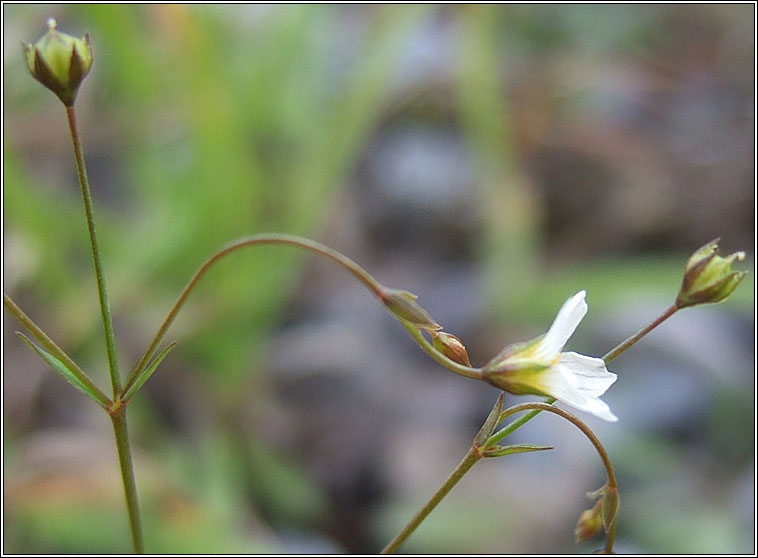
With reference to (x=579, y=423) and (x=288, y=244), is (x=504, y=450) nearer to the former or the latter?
(x=579, y=423)

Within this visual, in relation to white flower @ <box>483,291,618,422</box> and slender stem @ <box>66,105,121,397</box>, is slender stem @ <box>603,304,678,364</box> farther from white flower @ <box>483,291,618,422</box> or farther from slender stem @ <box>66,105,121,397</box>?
slender stem @ <box>66,105,121,397</box>

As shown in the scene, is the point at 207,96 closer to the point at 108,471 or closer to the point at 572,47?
the point at 108,471

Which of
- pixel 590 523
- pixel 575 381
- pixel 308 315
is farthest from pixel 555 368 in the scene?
pixel 308 315

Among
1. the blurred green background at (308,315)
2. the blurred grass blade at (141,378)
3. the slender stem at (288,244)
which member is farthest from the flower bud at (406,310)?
the blurred green background at (308,315)

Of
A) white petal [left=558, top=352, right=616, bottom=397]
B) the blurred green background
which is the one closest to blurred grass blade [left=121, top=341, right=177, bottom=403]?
white petal [left=558, top=352, right=616, bottom=397]

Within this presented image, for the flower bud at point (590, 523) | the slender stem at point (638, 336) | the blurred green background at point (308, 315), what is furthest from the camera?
the blurred green background at point (308, 315)

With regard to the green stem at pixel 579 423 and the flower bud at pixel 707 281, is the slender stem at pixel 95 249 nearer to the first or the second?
the green stem at pixel 579 423
